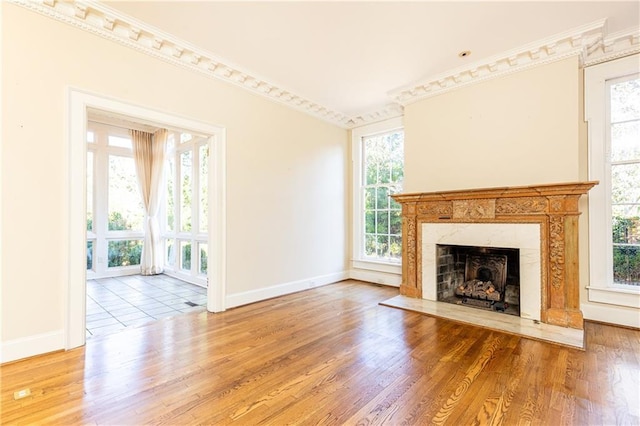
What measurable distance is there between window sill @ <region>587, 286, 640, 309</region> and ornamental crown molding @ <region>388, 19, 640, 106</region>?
2470mm

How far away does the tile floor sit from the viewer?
317 cm

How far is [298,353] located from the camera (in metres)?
2.41

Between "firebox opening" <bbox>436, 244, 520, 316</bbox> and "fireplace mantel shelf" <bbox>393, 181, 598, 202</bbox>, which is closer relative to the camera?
"fireplace mantel shelf" <bbox>393, 181, 598, 202</bbox>

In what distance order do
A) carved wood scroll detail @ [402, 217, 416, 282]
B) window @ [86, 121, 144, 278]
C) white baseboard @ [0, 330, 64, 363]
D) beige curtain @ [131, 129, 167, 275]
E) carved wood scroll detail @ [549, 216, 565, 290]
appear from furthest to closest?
beige curtain @ [131, 129, 167, 275] → window @ [86, 121, 144, 278] → carved wood scroll detail @ [402, 217, 416, 282] → carved wood scroll detail @ [549, 216, 565, 290] → white baseboard @ [0, 330, 64, 363]

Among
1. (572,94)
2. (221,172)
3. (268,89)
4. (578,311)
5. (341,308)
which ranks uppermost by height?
(268,89)

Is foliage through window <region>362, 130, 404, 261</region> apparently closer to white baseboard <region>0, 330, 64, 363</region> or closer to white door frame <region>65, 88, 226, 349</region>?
white door frame <region>65, 88, 226, 349</region>

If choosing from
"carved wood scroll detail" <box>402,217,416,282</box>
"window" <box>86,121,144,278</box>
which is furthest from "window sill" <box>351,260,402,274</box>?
"window" <box>86,121,144,278</box>

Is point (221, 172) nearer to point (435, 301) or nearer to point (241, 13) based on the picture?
point (241, 13)

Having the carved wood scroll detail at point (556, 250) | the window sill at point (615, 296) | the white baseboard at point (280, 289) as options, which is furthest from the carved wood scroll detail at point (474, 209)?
the white baseboard at point (280, 289)

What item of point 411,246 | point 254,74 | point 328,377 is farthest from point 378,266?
point 254,74

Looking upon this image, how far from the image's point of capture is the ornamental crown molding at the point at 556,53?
2.86 m

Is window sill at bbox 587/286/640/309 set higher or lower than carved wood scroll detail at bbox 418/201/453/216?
lower

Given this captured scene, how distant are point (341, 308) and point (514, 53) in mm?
3572

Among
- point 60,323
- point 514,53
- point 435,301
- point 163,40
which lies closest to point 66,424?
point 60,323
